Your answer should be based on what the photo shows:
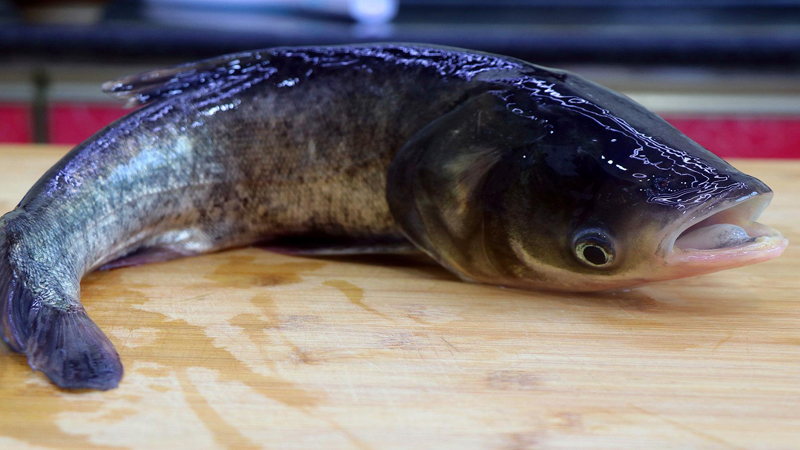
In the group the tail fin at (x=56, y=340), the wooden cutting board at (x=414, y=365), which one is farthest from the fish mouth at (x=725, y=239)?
the tail fin at (x=56, y=340)

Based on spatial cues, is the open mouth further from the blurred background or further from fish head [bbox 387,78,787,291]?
the blurred background

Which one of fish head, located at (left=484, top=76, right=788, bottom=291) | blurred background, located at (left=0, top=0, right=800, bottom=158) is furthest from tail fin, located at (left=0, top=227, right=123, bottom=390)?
blurred background, located at (left=0, top=0, right=800, bottom=158)

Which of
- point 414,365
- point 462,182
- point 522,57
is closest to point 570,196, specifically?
point 462,182

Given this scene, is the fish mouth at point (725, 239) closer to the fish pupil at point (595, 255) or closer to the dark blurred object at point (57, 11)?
the fish pupil at point (595, 255)

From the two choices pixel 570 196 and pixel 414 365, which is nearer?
pixel 414 365

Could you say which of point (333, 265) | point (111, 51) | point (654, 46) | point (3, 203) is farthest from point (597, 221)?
point (111, 51)

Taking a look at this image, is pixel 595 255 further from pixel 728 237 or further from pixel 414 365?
pixel 414 365
